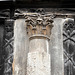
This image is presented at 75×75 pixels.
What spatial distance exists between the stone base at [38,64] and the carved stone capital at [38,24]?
566mm

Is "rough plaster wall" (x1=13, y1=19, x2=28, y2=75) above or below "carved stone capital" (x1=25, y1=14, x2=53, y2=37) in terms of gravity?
below

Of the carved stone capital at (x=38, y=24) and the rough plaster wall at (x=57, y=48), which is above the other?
the carved stone capital at (x=38, y=24)

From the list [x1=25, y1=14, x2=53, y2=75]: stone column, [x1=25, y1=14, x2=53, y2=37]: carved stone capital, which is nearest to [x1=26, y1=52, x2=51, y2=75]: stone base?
[x1=25, y1=14, x2=53, y2=75]: stone column

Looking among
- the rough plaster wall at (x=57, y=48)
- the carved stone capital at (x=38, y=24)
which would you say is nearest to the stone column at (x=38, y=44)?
the carved stone capital at (x=38, y=24)

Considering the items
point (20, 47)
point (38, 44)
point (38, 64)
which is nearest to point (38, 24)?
point (38, 44)

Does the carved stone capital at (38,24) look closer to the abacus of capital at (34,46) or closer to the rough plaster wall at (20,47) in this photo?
the abacus of capital at (34,46)

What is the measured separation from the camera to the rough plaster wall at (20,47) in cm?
816

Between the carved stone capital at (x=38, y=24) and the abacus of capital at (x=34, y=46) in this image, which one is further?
the carved stone capital at (x=38, y=24)

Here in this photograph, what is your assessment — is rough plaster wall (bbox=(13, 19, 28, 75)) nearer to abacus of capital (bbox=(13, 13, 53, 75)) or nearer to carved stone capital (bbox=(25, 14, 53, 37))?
abacus of capital (bbox=(13, 13, 53, 75))

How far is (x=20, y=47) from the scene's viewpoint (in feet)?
27.5

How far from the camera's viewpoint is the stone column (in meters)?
7.81

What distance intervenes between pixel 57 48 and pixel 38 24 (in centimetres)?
75

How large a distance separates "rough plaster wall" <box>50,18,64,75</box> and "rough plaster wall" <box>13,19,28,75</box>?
653mm

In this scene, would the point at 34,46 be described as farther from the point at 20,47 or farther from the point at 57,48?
the point at 57,48
